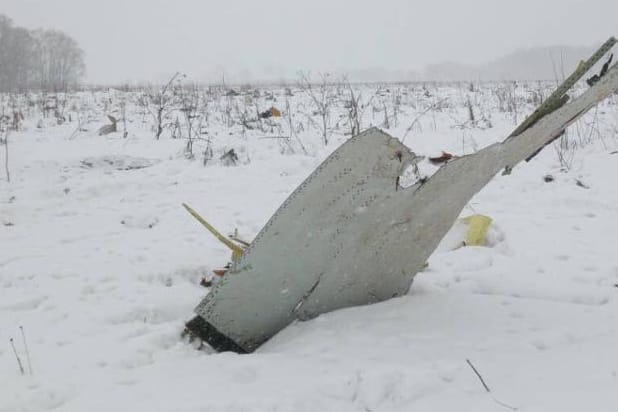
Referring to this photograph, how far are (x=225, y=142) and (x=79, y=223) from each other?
9.86 feet

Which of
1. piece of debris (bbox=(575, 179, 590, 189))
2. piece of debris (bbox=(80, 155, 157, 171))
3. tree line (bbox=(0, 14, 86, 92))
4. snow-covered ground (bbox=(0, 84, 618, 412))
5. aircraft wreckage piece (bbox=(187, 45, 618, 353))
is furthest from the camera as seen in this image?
tree line (bbox=(0, 14, 86, 92))

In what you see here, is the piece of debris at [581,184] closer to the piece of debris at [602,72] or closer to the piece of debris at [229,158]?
the piece of debris at [602,72]

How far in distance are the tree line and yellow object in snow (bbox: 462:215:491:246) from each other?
39595 millimetres

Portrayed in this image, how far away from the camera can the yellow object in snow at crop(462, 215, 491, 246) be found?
3.13 m

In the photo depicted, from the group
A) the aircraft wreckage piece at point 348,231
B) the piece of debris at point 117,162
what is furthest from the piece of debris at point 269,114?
the aircraft wreckage piece at point 348,231

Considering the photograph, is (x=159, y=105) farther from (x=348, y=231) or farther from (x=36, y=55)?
(x=36, y=55)

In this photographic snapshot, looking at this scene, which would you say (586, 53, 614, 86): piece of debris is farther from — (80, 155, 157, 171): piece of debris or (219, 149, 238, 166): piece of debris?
(80, 155, 157, 171): piece of debris

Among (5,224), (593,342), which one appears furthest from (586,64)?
(5,224)

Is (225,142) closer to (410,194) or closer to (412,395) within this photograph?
(410,194)

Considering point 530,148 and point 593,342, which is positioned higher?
point 530,148

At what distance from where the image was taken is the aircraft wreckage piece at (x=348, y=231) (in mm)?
1792

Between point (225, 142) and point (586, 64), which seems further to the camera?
point (225, 142)

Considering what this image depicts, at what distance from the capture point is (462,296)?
233 cm

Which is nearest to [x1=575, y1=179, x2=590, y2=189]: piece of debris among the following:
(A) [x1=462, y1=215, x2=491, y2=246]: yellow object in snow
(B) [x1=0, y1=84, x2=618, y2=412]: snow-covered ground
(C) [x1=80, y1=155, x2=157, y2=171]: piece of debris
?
(B) [x1=0, y1=84, x2=618, y2=412]: snow-covered ground
